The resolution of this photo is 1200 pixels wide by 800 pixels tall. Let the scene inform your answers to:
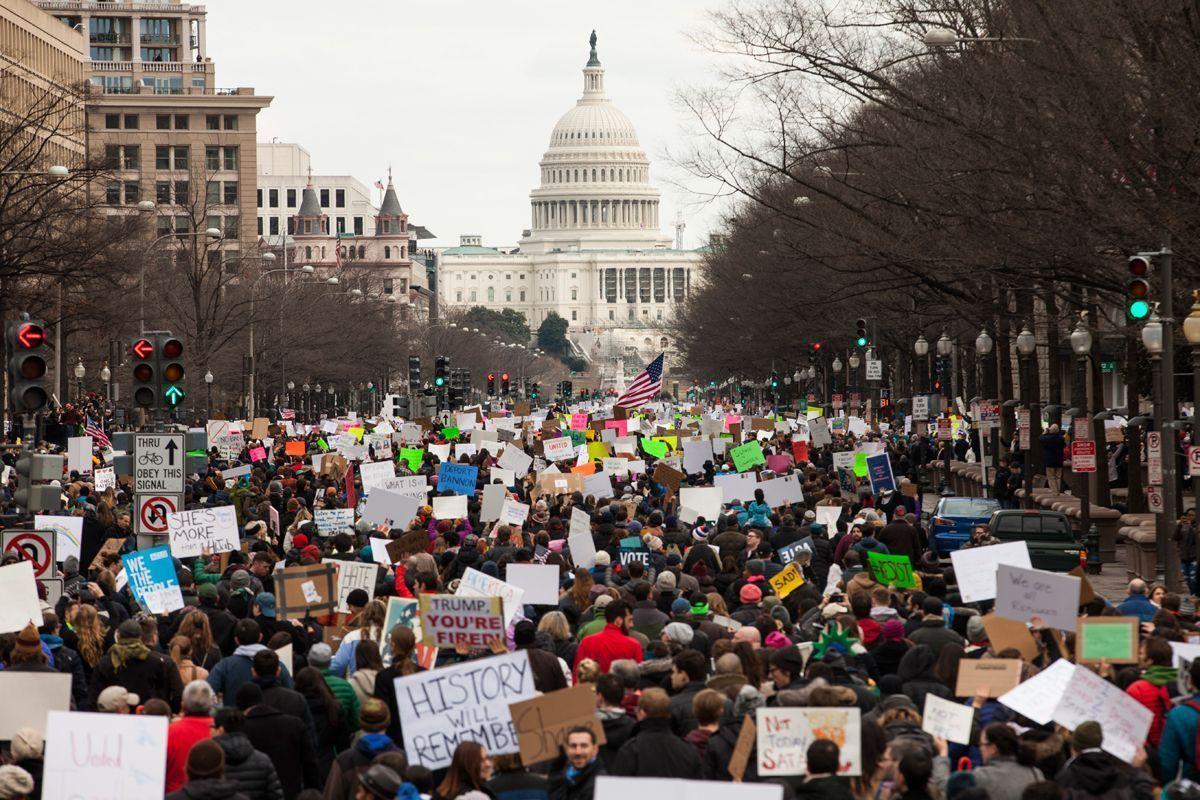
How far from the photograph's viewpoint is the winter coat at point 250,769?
424 inches

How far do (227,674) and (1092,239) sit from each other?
13608mm

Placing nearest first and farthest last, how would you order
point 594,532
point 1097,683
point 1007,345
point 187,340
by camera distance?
point 1097,683
point 594,532
point 1007,345
point 187,340

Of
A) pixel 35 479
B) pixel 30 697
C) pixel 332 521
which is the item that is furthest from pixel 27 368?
pixel 30 697

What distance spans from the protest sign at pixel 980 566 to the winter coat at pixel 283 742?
585 cm

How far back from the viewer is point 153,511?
71.3 ft

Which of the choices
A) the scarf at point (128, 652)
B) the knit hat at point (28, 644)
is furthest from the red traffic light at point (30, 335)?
the knit hat at point (28, 644)

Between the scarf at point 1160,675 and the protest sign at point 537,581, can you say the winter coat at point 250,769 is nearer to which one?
the scarf at point 1160,675

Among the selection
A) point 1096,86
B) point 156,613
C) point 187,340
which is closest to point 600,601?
point 156,613

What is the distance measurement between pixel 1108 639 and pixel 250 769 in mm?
4667

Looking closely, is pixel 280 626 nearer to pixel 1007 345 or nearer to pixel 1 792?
pixel 1 792

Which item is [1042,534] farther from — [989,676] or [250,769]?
[250,769]

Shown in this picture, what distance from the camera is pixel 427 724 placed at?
437 inches

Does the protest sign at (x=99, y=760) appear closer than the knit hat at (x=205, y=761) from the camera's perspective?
Yes

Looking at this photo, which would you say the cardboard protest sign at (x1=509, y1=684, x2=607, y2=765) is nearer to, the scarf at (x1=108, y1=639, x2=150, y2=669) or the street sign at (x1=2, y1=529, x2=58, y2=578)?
the scarf at (x1=108, y1=639, x2=150, y2=669)
